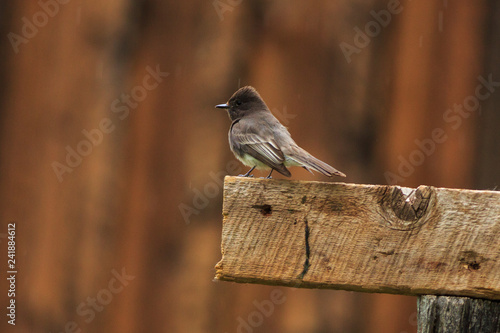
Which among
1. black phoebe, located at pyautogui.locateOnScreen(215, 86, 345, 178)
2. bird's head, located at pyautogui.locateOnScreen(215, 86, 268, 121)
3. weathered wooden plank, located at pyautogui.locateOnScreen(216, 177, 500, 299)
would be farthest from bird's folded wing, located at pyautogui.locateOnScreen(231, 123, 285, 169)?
weathered wooden plank, located at pyautogui.locateOnScreen(216, 177, 500, 299)

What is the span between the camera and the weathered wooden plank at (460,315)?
2.33 meters

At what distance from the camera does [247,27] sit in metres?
4.37

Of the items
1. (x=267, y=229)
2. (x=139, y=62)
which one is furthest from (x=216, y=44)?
(x=267, y=229)

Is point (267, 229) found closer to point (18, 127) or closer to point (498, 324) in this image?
point (498, 324)

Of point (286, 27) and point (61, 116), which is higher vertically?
point (286, 27)

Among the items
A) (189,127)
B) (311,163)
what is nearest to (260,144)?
(311,163)

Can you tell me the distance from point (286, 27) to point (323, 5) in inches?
10.5

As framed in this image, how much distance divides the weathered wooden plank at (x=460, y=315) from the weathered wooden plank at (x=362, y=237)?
4 centimetres

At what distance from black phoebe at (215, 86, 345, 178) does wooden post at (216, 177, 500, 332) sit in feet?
1.60

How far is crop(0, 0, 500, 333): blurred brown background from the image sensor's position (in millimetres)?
4191

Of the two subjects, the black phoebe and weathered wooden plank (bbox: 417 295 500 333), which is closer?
weathered wooden plank (bbox: 417 295 500 333)

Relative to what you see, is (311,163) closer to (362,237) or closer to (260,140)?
(260,140)

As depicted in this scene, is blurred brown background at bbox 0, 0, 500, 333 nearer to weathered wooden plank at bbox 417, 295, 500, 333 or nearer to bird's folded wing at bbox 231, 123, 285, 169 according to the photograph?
bird's folded wing at bbox 231, 123, 285, 169

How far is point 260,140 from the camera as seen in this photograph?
371 centimetres
